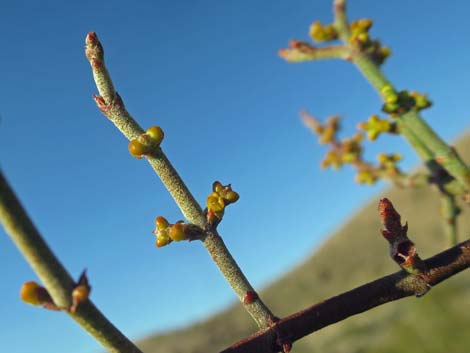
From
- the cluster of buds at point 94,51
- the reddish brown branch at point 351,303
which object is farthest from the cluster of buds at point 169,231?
the cluster of buds at point 94,51

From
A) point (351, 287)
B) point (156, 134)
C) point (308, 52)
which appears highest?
point (308, 52)

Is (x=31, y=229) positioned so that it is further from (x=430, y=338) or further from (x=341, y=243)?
(x=341, y=243)

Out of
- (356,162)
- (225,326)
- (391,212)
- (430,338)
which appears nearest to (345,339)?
(225,326)

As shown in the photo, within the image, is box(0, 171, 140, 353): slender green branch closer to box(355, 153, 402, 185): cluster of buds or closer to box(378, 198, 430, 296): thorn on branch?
box(378, 198, 430, 296): thorn on branch

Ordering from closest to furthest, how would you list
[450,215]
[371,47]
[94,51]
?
[94,51], [371,47], [450,215]

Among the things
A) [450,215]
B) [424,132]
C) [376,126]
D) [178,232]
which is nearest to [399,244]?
[178,232]

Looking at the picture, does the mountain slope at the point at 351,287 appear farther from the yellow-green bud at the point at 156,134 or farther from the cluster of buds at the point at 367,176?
the yellow-green bud at the point at 156,134

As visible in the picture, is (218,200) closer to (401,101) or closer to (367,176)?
(401,101)
